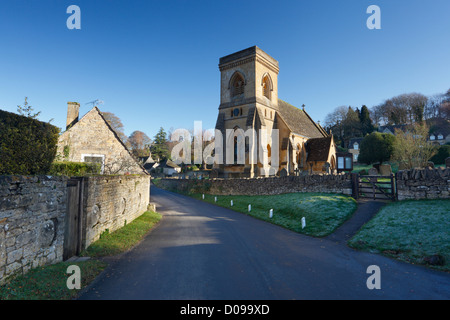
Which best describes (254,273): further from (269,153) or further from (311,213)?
(269,153)

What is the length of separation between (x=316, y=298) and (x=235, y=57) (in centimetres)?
3237

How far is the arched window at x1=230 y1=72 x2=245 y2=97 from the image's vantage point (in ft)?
105

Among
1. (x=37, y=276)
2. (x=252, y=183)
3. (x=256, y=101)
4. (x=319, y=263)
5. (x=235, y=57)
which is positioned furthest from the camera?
(x=235, y=57)

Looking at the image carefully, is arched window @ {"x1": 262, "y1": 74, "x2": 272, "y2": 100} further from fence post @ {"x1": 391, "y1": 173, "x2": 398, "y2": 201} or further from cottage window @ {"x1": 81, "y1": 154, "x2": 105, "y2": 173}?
cottage window @ {"x1": 81, "y1": 154, "x2": 105, "y2": 173}

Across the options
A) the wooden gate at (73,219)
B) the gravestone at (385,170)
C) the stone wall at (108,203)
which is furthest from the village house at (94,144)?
the gravestone at (385,170)

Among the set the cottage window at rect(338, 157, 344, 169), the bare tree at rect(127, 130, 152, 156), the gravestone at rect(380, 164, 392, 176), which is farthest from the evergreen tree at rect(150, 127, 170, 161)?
the gravestone at rect(380, 164, 392, 176)

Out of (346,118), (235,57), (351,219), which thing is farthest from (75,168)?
(346,118)

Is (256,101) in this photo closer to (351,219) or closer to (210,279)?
(351,219)

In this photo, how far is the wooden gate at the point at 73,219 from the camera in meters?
6.95

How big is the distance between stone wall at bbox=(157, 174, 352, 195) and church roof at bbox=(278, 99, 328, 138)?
1399 cm

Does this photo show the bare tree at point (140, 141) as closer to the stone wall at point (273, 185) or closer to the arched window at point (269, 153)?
the stone wall at point (273, 185)

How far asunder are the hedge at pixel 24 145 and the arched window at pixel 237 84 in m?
28.1

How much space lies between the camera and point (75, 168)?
375 inches

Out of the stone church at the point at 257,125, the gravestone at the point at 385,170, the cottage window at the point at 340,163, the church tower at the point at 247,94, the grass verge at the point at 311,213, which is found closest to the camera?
the grass verge at the point at 311,213
